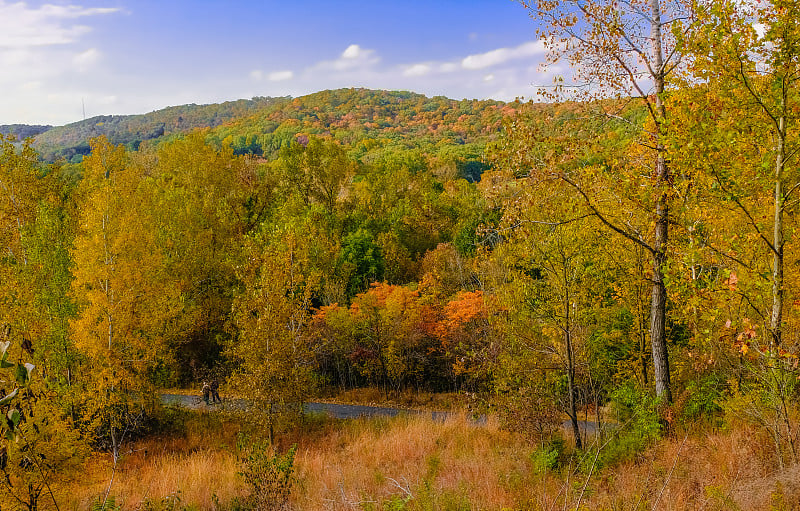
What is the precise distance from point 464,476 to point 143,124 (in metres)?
156

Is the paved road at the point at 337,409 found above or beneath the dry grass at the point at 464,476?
beneath

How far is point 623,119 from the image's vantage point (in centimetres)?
839

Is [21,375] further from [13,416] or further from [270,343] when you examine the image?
[270,343]

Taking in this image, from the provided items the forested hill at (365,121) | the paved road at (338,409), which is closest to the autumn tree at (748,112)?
the paved road at (338,409)

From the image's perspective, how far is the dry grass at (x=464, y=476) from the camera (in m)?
5.89

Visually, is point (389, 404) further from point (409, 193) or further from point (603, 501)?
point (409, 193)

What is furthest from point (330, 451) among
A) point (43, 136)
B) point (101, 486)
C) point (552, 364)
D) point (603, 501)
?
point (43, 136)

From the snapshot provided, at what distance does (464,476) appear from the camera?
8.76m

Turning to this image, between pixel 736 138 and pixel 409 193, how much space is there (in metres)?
36.9

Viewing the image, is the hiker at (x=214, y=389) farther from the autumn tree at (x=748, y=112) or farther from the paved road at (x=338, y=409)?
the autumn tree at (x=748, y=112)

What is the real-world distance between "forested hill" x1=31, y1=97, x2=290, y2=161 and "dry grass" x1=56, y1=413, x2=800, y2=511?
105 meters

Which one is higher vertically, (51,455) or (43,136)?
(43,136)

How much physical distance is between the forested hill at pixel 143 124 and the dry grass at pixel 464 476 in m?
105

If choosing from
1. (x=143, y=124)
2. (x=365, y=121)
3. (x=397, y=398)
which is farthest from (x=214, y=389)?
(x=143, y=124)
